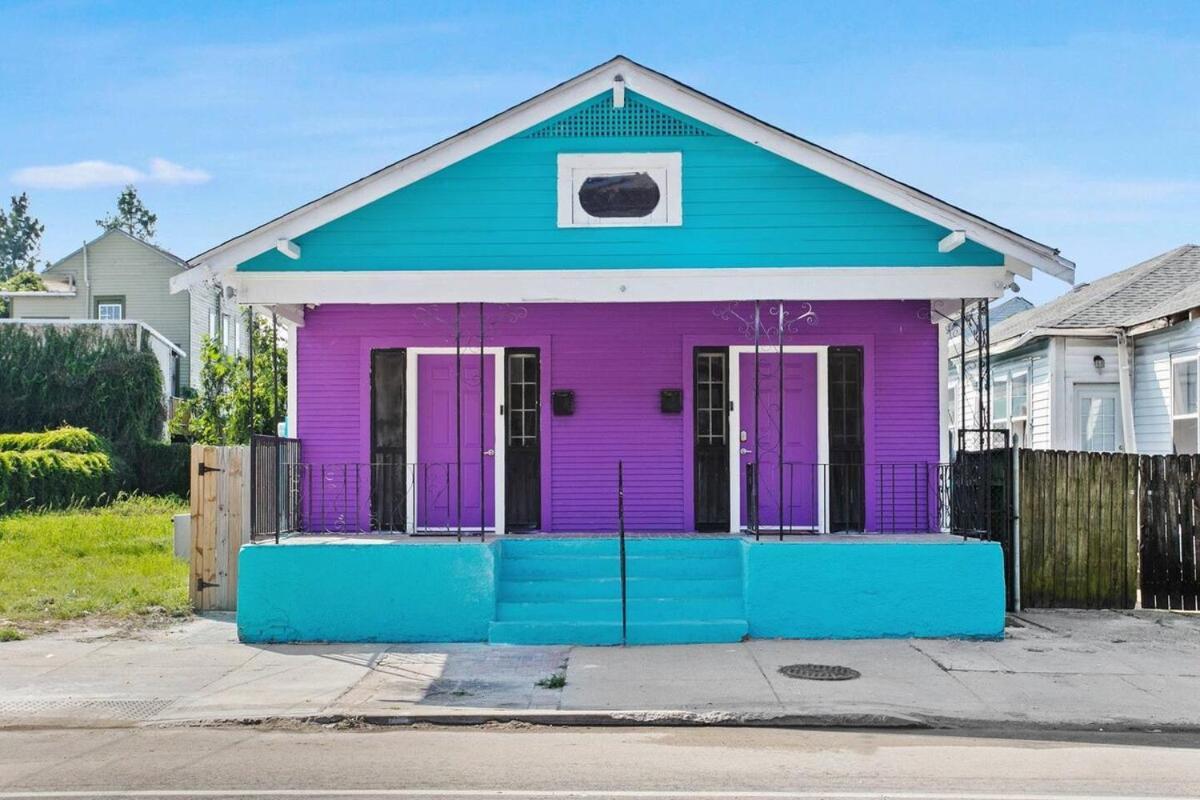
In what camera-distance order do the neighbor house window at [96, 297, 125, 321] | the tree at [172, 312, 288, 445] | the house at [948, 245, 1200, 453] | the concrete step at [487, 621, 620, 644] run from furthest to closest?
the neighbor house window at [96, 297, 125, 321], the tree at [172, 312, 288, 445], the house at [948, 245, 1200, 453], the concrete step at [487, 621, 620, 644]

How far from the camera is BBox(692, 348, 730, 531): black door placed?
43.6 feet

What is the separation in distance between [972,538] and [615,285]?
4.40 m

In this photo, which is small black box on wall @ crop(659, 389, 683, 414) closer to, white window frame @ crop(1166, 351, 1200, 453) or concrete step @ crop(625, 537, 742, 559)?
concrete step @ crop(625, 537, 742, 559)

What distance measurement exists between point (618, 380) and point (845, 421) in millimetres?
2579

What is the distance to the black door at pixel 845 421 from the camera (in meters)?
13.4

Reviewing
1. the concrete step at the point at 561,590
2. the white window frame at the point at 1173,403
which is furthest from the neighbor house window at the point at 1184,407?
the concrete step at the point at 561,590

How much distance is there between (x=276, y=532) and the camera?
37.7 feet

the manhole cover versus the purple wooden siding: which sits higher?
the purple wooden siding

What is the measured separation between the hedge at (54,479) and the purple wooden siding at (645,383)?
1131cm

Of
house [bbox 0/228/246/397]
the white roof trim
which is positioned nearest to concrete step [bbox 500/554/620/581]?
the white roof trim

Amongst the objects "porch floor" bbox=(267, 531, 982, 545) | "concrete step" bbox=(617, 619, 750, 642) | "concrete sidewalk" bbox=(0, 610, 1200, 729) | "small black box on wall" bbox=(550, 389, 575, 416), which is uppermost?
"small black box on wall" bbox=(550, 389, 575, 416)

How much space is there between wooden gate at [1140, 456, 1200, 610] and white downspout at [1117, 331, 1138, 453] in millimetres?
5440

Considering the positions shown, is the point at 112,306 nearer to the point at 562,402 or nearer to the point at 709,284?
Result: the point at 562,402

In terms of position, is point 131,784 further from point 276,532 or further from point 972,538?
point 972,538
